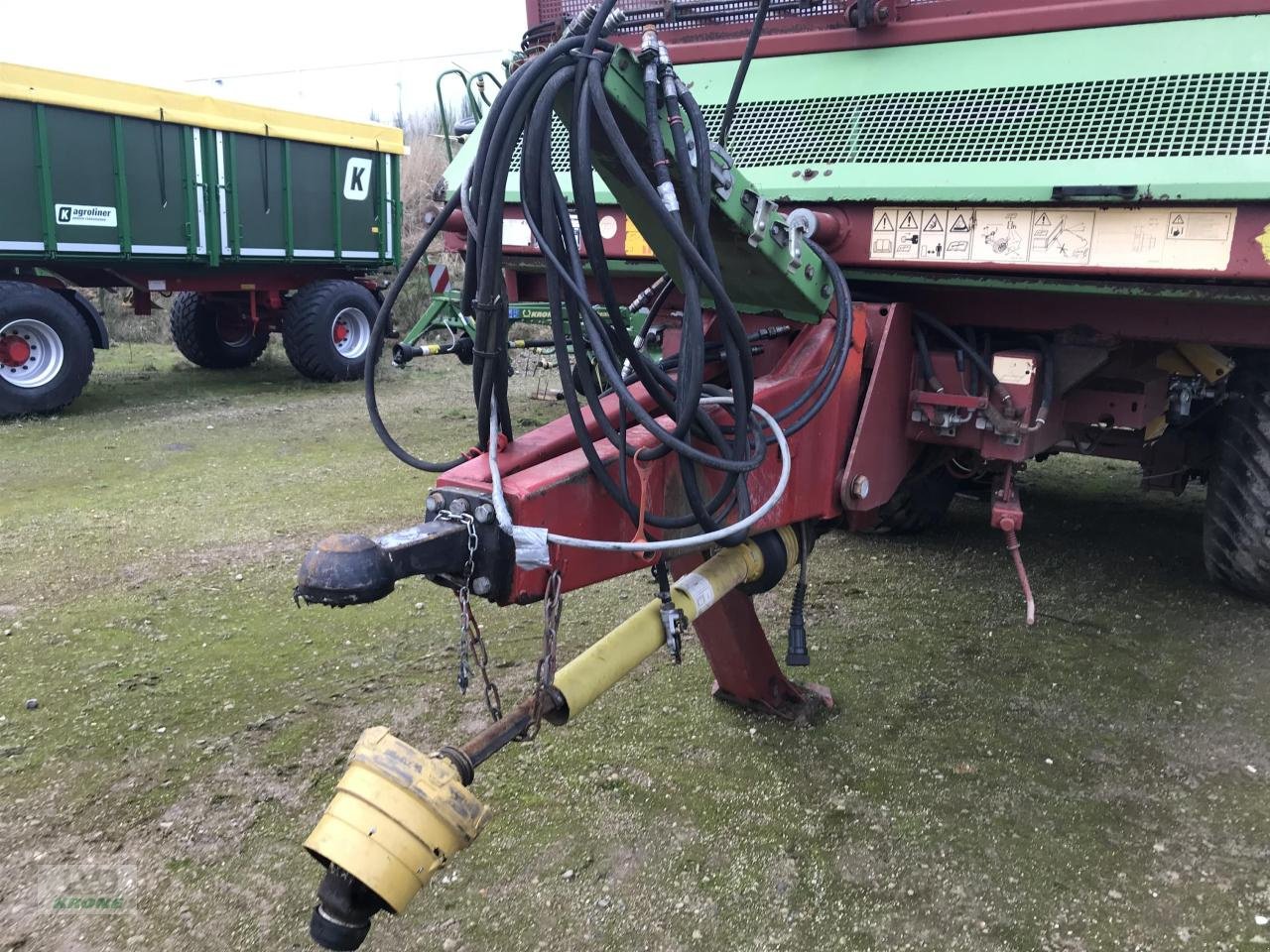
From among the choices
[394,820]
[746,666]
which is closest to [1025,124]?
[746,666]

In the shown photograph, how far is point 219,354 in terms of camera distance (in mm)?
10109

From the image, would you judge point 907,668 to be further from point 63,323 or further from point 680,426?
point 63,323

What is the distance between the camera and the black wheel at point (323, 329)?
9.20m

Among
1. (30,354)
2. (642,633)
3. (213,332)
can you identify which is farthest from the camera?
(213,332)

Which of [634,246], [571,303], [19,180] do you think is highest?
[19,180]

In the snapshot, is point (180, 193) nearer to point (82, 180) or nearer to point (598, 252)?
point (82, 180)

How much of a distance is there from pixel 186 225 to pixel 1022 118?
7488 millimetres

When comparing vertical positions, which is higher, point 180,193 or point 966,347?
point 180,193

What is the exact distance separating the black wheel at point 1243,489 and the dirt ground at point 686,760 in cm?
25

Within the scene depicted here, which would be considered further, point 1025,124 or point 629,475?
point 1025,124

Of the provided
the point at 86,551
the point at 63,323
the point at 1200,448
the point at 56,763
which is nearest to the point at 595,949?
the point at 56,763

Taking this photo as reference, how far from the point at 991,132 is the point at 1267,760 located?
180 cm

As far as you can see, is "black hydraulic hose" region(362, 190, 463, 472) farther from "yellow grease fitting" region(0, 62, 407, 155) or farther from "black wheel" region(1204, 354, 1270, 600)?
"yellow grease fitting" region(0, 62, 407, 155)

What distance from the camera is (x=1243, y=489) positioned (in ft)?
10.5
